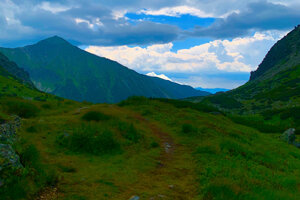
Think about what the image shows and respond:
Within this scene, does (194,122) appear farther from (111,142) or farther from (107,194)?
(107,194)

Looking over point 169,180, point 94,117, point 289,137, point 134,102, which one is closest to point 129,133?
point 94,117

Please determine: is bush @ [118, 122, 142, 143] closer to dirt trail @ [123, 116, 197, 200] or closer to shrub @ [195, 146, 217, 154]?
dirt trail @ [123, 116, 197, 200]

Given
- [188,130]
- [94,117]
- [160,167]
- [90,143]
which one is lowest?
[160,167]

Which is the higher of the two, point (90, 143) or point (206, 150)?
point (206, 150)

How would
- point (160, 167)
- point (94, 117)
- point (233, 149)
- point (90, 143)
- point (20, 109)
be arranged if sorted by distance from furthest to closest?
point (20, 109)
point (94, 117)
point (233, 149)
point (90, 143)
point (160, 167)

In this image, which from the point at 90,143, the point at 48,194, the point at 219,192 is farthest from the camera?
the point at 90,143

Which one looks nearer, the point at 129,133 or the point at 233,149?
the point at 233,149

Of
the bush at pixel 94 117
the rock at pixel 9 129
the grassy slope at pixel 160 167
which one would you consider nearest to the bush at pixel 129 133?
the grassy slope at pixel 160 167

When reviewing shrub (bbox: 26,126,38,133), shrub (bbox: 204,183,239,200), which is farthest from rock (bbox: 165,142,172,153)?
shrub (bbox: 26,126,38,133)

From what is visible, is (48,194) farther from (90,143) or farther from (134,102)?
(134,102)

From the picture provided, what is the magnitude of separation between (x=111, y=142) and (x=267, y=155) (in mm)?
13744

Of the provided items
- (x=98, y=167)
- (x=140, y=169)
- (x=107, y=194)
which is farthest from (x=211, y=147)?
(x=107, y=194)

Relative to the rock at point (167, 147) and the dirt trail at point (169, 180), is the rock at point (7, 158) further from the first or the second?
the rock at point (167, 147)

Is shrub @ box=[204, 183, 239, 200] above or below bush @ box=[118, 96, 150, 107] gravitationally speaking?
below
